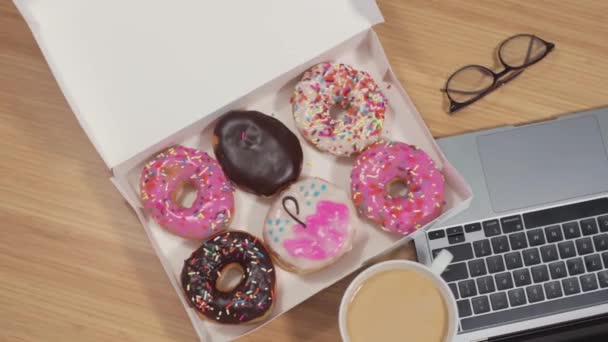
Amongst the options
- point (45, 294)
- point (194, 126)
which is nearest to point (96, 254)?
point (45, 294)

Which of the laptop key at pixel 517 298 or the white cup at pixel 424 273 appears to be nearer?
the white cup at pixel 424 273

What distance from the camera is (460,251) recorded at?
0.92 metres

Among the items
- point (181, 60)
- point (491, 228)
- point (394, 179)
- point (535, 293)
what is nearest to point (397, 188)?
point (394, 179)

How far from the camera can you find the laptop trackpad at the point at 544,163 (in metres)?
0.96

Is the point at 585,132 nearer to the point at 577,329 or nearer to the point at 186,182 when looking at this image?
the point at 577,329

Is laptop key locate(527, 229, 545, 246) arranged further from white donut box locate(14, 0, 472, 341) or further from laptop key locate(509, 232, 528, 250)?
white donut box locate(14, 0, 472, 341)

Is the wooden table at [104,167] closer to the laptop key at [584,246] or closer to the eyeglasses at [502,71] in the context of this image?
the eyeglasses at [502,71]

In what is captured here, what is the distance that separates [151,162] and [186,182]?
0.22ft

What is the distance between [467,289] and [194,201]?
18.2 inches

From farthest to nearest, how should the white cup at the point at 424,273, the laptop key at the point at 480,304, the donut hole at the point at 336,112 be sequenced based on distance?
1. the donut hole at the point at 336,112
2. the laptop key at the point at 480,304
3. the white cup at the point at 424,273

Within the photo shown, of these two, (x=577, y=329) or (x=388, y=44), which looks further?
(x=388, y=44)

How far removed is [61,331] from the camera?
3.14 ft

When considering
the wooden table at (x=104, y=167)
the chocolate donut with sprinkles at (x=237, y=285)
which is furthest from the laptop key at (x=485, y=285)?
the chocolate donut with sprinkles at (x=237, y=285)

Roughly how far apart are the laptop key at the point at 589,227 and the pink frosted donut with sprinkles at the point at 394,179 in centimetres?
23
